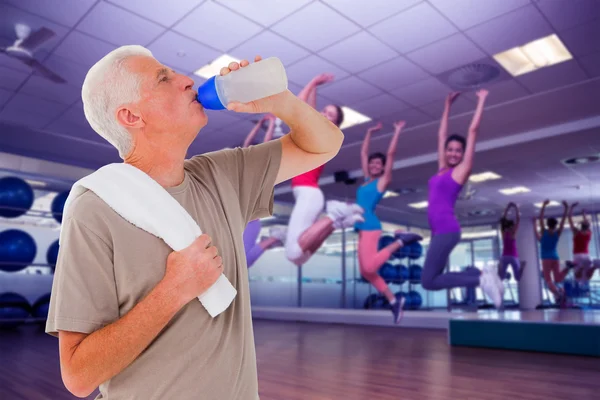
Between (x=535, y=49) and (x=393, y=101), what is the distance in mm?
Answer: 1526

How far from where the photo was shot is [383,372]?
307 cm

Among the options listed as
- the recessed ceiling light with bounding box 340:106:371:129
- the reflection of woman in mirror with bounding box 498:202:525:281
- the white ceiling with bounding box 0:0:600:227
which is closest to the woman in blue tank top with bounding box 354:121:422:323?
the recessed ceiling light with bounding box 340:106:371:129

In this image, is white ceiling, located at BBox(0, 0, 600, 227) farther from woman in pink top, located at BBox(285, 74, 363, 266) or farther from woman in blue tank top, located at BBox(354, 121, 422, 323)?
woman in pink top, located at BBox(285, 74, 363, 266)

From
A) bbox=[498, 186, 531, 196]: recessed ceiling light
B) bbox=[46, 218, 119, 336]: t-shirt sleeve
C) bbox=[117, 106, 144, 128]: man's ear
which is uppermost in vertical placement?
bbox=[498, 186, 531, 196]: recessed ceiling light

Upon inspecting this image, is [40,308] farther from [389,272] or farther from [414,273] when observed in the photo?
[414,273]

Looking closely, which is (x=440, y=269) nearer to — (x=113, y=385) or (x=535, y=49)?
(x=535, y=49)

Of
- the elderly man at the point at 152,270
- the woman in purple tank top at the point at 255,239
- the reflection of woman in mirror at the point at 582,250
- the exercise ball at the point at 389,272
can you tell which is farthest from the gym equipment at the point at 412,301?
the elderly man at the point at 152,270

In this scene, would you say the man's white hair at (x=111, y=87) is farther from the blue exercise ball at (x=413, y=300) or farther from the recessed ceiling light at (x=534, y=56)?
the blue exercise ball at (x=413, y=300)

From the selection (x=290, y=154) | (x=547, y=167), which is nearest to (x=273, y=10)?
(x=290, y=154)

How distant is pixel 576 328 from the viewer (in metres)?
3.80

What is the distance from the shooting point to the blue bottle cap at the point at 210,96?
80 centimetres

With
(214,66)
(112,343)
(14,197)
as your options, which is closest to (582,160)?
(214,66)

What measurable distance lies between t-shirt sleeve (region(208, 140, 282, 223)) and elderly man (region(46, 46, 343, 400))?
0.09ft

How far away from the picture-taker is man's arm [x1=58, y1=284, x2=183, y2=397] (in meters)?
0.59
